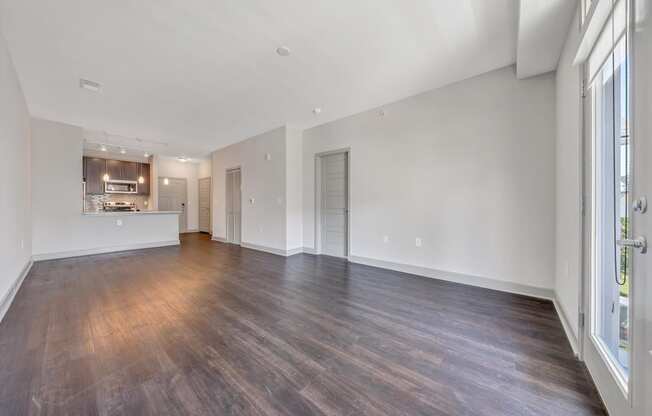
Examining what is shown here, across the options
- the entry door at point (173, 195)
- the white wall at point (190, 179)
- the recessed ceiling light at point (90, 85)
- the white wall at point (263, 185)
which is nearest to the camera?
the recessed ceiling light at point (90, 85)

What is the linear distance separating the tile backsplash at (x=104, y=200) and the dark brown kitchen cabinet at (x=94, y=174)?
0.32 meters

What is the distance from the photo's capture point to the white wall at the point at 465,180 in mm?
2850

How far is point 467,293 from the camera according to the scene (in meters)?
3.05

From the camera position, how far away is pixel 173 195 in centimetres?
893

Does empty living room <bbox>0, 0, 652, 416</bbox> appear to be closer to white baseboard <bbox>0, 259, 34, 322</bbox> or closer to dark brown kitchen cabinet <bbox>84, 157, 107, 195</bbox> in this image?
white baseboard <bbox>0, 259, 34, 322</bbox>

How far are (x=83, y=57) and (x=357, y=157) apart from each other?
12.3 ft

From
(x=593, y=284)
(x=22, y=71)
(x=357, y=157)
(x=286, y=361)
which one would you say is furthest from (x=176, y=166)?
(x=593, y=284)

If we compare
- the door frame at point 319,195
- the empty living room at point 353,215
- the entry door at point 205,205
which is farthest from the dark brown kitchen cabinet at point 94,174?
the door frame at point 319,195

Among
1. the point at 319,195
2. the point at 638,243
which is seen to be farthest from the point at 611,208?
the point at 319,195

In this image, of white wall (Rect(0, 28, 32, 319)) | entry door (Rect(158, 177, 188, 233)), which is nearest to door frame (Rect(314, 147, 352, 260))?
white wall (Rect(0, 28, 32, 319))

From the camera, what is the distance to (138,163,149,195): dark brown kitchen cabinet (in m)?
8.13

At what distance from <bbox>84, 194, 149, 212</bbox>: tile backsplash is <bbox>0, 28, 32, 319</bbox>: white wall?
4.25m

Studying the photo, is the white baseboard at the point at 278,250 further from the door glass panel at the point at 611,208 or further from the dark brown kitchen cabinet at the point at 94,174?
the dark brown kitchen cabinet at the point at 94,174

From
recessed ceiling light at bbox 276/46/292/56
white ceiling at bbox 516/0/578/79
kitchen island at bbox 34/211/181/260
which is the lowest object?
kitchen island at bbox 34/211/181/260
